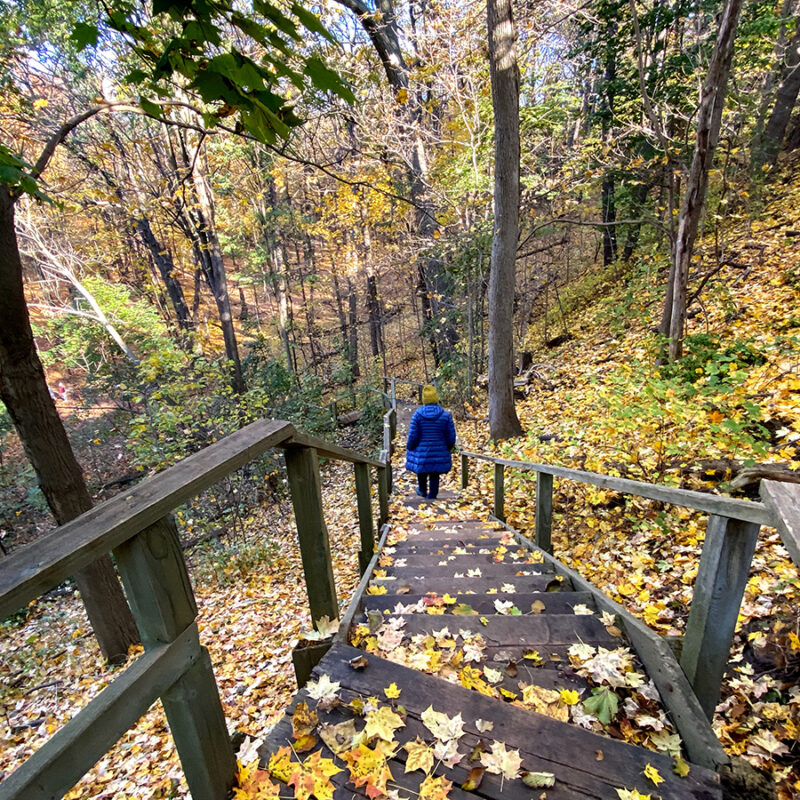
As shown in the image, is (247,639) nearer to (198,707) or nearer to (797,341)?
(198,707)

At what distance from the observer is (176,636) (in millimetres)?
1190

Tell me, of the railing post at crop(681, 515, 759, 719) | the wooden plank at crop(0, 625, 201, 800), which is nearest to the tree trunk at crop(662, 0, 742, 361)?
the railing post at crop(681, 515, 759, 719)

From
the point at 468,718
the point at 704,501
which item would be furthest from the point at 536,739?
the point at 704,501

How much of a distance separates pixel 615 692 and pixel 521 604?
936mm

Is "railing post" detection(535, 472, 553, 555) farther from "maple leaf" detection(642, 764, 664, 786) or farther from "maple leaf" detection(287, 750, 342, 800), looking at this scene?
"maple leaf" detection(287, 750, 342, 800)

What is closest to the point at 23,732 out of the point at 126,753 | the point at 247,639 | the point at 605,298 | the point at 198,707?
the point at 126,753

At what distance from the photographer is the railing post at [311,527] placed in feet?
6.14

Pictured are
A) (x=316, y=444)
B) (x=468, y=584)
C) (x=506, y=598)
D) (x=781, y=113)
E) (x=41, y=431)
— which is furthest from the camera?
(x=781, y=113)

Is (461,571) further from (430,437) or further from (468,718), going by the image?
(430,437)

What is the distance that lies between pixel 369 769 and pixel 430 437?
192 inches

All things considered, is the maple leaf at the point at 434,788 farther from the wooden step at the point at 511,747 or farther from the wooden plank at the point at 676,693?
the wooden plank at the point at 676,693

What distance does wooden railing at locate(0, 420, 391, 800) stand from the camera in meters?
0.84

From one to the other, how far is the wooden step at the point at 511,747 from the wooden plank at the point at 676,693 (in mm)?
118

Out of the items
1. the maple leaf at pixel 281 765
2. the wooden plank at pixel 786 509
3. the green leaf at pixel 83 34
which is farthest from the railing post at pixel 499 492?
the green leaf at pixel 83 34
